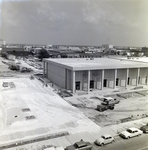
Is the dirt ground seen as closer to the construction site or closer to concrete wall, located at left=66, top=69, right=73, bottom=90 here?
the construction site

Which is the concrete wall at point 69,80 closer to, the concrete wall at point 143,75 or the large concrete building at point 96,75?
the large concrete building at point 96,75

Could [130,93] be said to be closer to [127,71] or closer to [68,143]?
[127,71]

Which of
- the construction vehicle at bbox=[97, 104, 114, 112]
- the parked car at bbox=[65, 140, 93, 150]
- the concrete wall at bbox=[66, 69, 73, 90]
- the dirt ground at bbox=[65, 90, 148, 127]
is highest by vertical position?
the concrete wall at bbox=[66, 69, 73, 90]

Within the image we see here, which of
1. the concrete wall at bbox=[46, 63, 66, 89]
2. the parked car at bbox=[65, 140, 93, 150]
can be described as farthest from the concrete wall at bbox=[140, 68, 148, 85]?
the parked car at bbox=[65, 140, 93, 150]

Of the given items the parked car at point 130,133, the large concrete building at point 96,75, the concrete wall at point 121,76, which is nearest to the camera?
the parked car at point 130,133

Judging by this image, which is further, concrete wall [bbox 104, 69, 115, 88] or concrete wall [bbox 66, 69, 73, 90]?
concrete wall [bbox 104, 69, 115, 88]

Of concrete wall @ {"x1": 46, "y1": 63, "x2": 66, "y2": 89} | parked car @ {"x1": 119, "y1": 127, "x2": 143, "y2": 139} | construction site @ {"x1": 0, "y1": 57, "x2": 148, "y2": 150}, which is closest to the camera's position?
construction site @ {"x1": 0, "y1": 57, "x2": 148, "y2": 150}

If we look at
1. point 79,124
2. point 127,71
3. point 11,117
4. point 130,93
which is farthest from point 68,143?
point 127,71

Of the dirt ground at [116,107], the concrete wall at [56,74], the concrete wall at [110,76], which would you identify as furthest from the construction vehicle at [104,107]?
the concrete wall at [56,74]
